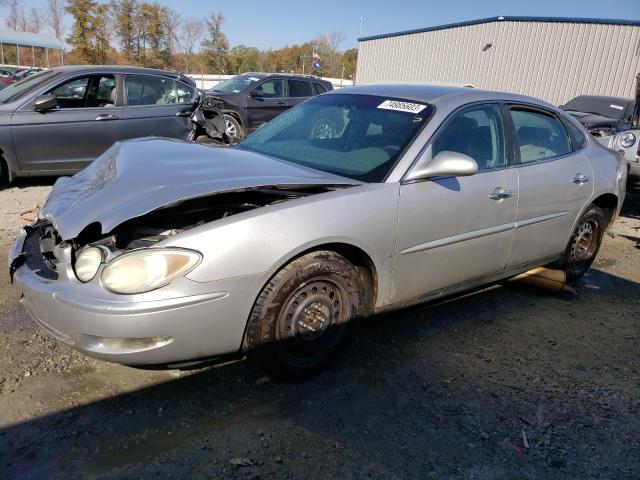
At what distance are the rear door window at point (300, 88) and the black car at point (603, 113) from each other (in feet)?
17.9

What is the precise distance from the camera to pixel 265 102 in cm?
1070

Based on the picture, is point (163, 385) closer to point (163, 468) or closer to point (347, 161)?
point (163, 468)

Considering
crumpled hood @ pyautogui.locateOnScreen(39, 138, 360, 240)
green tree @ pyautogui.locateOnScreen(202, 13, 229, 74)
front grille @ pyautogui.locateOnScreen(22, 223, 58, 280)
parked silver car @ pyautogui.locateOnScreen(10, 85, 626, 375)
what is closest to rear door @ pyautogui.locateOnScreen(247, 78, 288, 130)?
parked silver car @ pyautogui.locateOnScreen(10, 85, 626, 375)

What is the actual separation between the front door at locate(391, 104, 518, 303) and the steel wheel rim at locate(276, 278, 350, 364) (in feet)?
1.30

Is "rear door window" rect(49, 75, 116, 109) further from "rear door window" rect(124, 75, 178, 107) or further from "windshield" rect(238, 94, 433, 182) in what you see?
A: "windshield" rect(238, 94, 433, 182)

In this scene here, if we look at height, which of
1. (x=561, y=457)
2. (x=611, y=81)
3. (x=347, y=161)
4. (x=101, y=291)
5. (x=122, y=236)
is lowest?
(x=561, y=457)

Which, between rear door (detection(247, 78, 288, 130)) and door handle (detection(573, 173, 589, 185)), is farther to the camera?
rear door (detection(247, 78, 288, 130))

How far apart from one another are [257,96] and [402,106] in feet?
25.3

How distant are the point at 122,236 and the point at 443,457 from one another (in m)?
1.86

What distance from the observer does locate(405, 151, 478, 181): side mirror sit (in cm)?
299

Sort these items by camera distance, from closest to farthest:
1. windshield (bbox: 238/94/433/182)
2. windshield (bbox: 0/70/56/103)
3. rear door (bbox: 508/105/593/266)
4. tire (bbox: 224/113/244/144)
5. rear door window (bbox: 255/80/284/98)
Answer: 1. windshield (bbox: 238/94/433/182)
2. rear door (bbox: 508/105/593/266)
3. windshield (bbox: 0/70/56/103)
4. tire (bbox: 224/113/244/144)
5. rear door window (bbox: 255/80/284/98)

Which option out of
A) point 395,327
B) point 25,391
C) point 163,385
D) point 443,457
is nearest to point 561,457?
point 443,457

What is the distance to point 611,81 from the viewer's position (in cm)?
1748

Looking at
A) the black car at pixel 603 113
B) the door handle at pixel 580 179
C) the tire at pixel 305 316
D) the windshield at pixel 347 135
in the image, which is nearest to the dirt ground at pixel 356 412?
the tire at pixel 305 316
